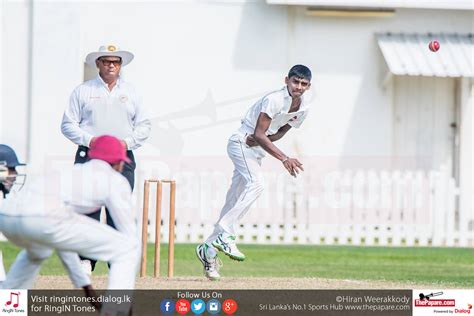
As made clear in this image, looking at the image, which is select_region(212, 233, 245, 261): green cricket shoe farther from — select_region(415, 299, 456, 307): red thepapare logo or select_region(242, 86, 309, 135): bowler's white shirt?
select_region(415, 299, 456, 307): red thepapare logo

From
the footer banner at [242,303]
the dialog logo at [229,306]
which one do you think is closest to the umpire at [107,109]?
the footer banner at [242,303]

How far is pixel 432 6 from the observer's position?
20.3m

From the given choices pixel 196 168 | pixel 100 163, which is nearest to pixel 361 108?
pixel 196 168

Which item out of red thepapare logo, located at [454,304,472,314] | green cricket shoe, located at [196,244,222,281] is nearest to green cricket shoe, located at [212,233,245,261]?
green cricket shoe, located at [196,244,222,281]

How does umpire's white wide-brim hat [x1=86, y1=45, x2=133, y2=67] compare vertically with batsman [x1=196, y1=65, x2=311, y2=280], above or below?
above

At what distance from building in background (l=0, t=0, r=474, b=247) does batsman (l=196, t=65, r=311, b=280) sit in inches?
304

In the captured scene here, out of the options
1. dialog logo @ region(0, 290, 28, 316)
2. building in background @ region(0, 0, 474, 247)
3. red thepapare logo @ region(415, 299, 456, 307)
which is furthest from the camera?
building in background @ region(0, 0, 474, 247)

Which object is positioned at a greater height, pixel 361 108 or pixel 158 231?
pixel 361 108

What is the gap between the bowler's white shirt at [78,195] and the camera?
8.46 meters

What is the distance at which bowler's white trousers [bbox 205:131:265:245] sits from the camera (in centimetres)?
1181

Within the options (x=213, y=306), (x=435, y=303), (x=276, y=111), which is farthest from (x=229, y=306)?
(x=276, y=111)

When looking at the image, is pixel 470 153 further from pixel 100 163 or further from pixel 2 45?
pixel 100 163

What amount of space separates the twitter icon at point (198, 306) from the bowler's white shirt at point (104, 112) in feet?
7.74

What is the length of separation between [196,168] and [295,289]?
979cm
